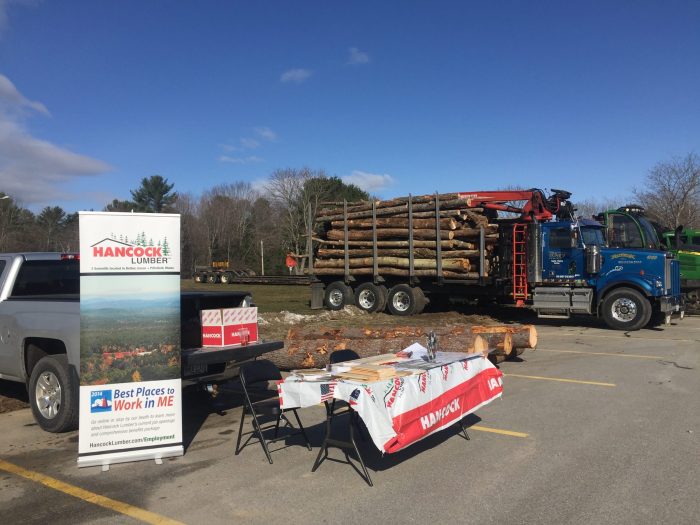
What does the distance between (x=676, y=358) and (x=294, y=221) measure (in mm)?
59698

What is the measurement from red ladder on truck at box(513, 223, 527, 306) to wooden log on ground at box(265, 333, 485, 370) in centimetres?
708

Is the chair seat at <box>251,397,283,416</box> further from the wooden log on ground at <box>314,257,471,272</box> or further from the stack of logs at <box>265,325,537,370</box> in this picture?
the wooden log on ground at <box>314,257,471,272</box>

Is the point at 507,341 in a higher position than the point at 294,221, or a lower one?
lower

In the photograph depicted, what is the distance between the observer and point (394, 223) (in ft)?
61.8

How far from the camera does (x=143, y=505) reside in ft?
14.2

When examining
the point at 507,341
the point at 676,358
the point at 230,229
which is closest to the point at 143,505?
the point at 507,341

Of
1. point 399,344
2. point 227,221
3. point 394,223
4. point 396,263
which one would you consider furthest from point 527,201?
point 227,221

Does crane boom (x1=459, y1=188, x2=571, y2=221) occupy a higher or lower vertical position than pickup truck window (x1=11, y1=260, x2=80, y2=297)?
higher

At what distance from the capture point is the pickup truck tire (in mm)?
6086

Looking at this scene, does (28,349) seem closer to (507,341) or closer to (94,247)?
(94,247)

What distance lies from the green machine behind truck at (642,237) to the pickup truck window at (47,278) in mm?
14239

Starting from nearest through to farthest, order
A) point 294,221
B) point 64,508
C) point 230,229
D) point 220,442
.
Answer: point 64,508, point 220,442, point 294,221, point 230,229

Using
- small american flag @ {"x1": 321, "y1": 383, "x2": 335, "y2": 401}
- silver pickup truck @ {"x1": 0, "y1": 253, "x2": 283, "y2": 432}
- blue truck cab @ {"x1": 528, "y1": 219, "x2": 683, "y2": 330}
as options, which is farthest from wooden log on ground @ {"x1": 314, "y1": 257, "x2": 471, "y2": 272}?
small american flag @ {"x1": 321, "y1": 383, "x2": 335, "y2": 401}

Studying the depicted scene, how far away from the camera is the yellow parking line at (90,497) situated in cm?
411
